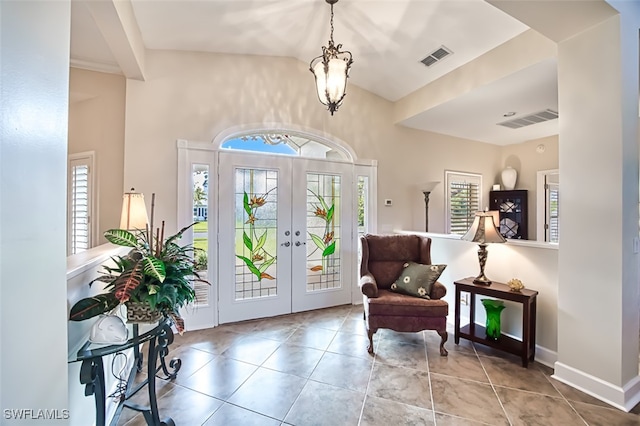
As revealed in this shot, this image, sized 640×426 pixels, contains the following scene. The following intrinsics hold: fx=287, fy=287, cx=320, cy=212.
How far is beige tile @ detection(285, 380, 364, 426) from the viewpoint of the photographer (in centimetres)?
187

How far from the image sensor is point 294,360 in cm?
262

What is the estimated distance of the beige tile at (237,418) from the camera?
6.05 feet

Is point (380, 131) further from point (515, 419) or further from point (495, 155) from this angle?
point (515, 419)

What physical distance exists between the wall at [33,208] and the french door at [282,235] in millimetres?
2551

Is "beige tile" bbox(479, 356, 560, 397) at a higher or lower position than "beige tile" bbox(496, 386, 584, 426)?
higher

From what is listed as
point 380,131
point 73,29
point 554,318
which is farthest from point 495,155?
point 73,29

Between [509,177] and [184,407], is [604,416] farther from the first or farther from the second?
[509,177]

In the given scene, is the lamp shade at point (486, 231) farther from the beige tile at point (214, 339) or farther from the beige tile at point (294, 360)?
the beige tile at point (214, 339)

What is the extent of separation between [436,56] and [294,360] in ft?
11.9

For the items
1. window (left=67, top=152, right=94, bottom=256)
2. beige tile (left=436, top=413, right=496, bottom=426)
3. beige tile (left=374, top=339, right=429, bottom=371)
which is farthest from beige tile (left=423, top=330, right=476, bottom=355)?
window (left=67, top=152, right=94, bottom=256)

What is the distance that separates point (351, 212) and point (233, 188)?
67.8 inches

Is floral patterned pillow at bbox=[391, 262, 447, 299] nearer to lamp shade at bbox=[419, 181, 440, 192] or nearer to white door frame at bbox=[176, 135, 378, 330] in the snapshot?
lamp shade at bbox=[419, 181, 440, 192]

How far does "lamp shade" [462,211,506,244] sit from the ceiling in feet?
4.91

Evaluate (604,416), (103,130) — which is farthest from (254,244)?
(604,416)
